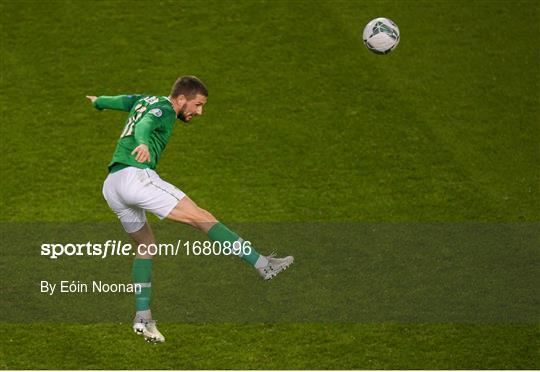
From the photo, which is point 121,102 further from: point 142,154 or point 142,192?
point 142,154

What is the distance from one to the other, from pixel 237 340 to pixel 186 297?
39.9 inches

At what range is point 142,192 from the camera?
34.9 feet

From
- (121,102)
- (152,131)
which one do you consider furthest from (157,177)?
(121,102)

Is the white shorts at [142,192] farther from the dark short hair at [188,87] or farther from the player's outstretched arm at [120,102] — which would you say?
the dark short hair at [188,87]

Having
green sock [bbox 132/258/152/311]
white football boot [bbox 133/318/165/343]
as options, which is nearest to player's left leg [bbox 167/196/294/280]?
green sock [bbox 132/258/152/311]

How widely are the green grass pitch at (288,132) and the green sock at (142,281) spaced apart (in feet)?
7.98

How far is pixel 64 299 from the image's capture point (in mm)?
14555

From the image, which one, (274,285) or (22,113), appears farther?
(22,113)

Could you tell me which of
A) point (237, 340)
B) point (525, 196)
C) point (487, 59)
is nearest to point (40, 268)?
point (237, 340)

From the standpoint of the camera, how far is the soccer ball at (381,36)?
1412cm

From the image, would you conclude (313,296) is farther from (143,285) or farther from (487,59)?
(487,59)

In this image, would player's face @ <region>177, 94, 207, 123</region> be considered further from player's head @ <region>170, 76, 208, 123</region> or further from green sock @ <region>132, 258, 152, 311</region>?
green sock @ <region>132, 258, 152, 311</region>

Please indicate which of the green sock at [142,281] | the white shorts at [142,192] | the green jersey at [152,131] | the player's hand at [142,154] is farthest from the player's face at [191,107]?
the green sock at [142,281]

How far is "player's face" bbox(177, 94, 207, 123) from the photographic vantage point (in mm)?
10836
